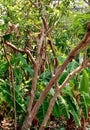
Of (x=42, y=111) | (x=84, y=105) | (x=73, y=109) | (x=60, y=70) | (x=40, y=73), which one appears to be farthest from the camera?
(x=40, y=73)

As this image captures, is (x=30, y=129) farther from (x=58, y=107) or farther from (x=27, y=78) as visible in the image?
(x=27, y=78)

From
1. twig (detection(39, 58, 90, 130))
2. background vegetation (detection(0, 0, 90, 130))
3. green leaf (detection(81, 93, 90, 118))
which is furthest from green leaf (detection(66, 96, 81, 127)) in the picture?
twig (detection(39, 58, 90, 130))

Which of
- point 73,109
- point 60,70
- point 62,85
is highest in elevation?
point 60,70

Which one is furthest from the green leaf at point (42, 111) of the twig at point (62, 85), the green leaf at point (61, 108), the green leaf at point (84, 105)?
the green leaf at point (84, 105)

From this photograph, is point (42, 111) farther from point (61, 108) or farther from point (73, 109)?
point (73, 109)

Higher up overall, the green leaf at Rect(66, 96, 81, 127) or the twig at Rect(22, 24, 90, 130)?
the twig at Rect(22, 24, 90, 130)

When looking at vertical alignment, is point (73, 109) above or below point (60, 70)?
below

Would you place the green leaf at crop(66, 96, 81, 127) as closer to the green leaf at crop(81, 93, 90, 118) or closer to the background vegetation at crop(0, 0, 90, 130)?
the background vegetation at crop(0, 0, 90, 130)

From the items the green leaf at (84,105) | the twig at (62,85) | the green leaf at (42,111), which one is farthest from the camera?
the green leaf at (84,105)

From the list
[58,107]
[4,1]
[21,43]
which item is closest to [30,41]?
[21,43]

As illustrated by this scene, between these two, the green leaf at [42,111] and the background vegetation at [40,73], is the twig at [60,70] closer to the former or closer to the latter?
the background vegetation at [40,73]

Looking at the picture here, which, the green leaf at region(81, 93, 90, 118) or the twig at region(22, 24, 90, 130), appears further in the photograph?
the green leaf at region(81, 93, 90, 118)

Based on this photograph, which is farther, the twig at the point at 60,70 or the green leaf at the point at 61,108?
the green leaf at the point at 61,108

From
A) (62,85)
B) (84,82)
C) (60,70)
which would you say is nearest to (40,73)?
(84,82)
